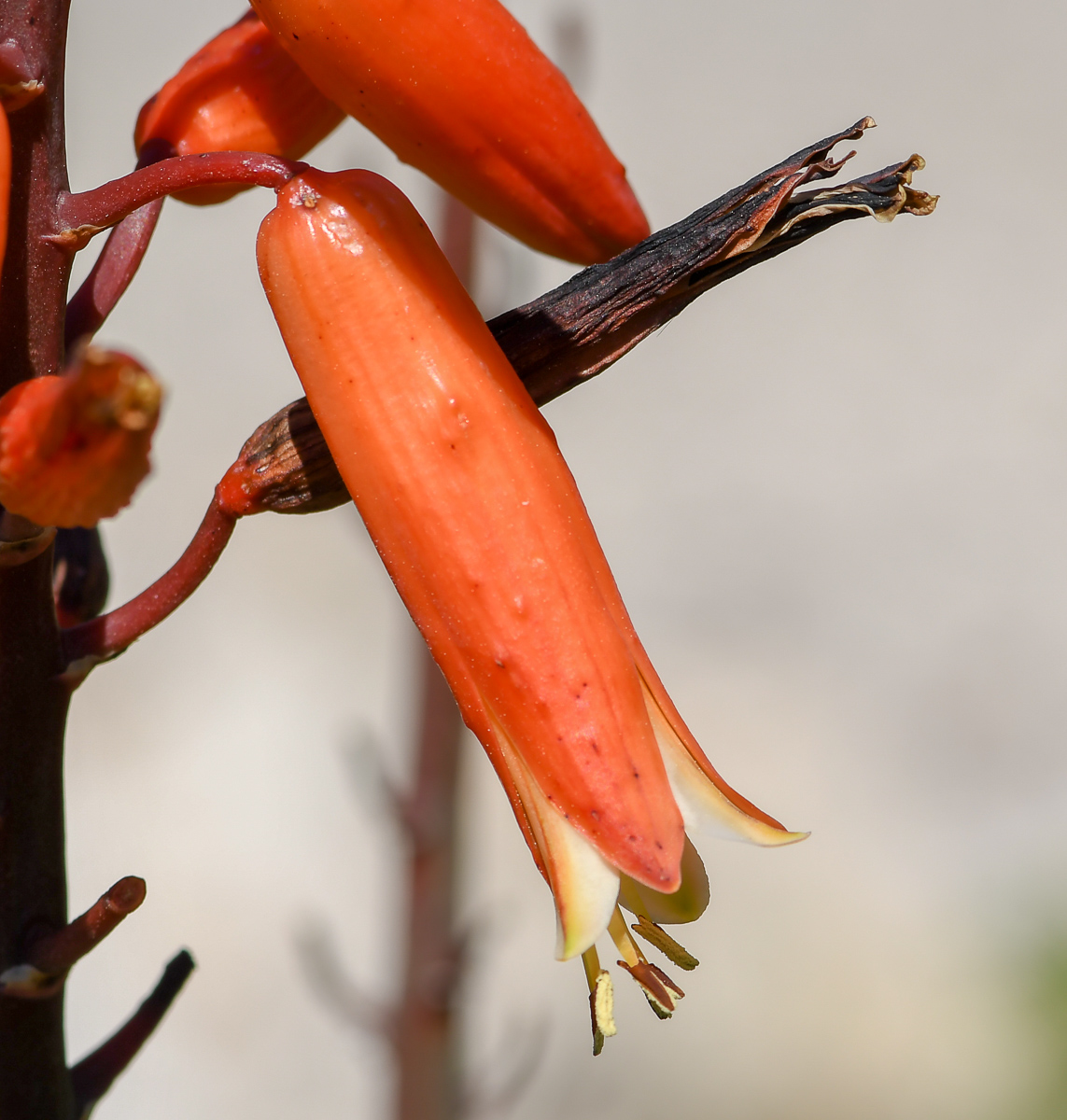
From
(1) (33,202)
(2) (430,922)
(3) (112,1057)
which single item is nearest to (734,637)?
(2) (430,922)

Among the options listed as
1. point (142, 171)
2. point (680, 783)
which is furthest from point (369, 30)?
point (680, 783)

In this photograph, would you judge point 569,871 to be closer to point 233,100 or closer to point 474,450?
point 474,450

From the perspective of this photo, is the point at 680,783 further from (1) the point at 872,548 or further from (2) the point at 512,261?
(1) the point at 872,548

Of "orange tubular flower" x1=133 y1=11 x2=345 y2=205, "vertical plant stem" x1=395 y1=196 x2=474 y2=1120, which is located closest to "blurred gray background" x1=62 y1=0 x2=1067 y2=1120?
"vertical plant stem" x1=395 y1=196 x2=474 y2=1120

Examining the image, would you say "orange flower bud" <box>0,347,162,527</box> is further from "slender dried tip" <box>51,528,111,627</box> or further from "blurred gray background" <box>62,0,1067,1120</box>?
"blurred gray background" <box>62,0,1067,1120</box>

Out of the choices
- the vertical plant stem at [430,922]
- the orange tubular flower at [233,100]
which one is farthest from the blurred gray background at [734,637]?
the orange tubular flower at [233,100]
